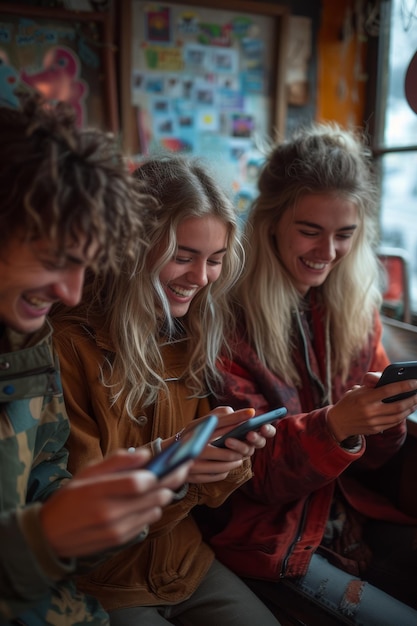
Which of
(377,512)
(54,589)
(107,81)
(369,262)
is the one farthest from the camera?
(107,81)

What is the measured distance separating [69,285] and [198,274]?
1.28 feet

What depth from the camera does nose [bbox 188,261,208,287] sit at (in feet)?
4.15

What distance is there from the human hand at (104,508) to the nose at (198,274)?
0.53 metres

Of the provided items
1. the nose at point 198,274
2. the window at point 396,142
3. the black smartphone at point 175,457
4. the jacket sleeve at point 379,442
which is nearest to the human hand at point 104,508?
the black smartphone at point 175,457

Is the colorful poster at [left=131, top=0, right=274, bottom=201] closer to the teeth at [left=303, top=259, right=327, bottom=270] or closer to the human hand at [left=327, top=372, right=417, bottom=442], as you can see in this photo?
the teeth at [left=303, top=259, right=327, bottom=270]

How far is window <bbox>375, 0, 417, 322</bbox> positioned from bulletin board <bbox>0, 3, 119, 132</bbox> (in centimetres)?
120

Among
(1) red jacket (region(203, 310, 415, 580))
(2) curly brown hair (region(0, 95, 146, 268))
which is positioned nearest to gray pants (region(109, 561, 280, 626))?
(1) red jacket (region(203, 310, 415, 580))

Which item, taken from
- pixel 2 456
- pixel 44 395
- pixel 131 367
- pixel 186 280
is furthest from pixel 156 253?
pixel 2 456

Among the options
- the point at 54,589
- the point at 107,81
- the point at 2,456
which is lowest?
the point at 54,589

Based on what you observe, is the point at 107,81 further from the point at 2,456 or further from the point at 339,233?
the point at 2,456

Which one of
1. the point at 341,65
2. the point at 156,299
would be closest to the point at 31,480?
the point at 156,299

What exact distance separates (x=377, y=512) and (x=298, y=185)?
0.86 meters

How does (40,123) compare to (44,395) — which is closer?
(40,123)

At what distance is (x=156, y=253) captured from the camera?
4.13 feet
